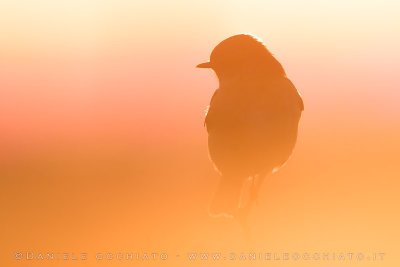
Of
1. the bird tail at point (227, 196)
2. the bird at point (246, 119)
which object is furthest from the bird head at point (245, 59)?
the bird tail at point (227, 196)

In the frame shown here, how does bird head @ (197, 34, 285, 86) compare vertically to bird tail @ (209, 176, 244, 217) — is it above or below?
above

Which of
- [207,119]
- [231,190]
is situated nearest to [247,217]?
[231,190]

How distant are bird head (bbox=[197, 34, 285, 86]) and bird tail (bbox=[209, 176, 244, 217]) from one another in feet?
2.89

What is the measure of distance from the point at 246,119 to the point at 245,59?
22.0 inches

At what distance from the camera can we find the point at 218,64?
891 cm

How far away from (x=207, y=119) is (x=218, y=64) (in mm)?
502

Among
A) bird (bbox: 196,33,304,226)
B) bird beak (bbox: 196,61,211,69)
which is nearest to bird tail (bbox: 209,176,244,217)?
bird (bbox: 196,33,304,226)

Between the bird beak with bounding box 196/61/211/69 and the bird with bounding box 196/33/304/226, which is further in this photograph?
the bird beak with bounding box 196/61/211/69

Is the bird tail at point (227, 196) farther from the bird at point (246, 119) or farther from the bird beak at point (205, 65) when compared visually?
the bird beak at point (205, 65)

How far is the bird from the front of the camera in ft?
28.1

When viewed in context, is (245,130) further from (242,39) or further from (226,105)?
(242,39)

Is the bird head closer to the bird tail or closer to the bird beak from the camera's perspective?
the bird beak

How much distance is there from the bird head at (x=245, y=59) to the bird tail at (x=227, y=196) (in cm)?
88

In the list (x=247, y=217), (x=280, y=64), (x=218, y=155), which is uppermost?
(x=280, y=64)
